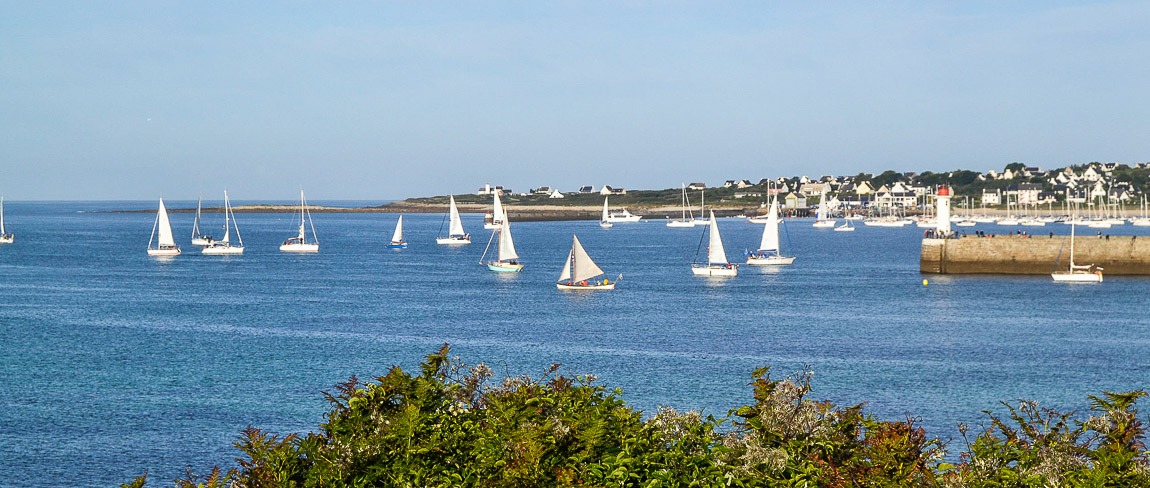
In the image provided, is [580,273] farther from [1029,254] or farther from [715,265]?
[1029,254]

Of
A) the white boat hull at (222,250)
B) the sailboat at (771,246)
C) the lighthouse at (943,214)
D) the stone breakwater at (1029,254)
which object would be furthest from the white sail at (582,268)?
the white boat hull at (222,250)

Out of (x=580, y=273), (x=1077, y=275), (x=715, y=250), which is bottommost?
(x=1077, y=275)

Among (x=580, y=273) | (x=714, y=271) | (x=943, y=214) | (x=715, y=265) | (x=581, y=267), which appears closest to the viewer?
(x=580, y=273)

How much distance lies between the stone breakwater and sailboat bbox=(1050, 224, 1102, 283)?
1.29 meters

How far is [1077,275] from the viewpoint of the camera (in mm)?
78438

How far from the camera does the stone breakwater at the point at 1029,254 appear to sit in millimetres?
82125

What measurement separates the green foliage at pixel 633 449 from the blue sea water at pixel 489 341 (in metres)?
1.97

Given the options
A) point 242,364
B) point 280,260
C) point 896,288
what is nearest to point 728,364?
point 242,364

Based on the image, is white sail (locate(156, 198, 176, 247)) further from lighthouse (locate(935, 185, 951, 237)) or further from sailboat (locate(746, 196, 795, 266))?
lighthouse (locate(935, 185, 951, 237))

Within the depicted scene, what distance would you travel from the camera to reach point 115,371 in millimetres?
42344

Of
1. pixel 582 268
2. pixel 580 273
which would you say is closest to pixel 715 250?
pixel 582 268

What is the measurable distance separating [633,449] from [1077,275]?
77.3m

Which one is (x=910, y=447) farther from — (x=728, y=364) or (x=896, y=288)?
(x=896, y=288)

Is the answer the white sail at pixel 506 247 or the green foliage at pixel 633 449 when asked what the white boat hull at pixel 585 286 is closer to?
the white sail at pixel 506 247
